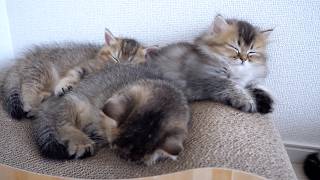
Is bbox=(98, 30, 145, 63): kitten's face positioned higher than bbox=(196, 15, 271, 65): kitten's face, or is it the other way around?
bbox=(196, 15, 271, 65): kitten's face

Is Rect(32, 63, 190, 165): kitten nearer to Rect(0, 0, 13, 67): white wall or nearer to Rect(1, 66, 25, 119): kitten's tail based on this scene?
Rect(1, 66, 25, 119): kitten's tail

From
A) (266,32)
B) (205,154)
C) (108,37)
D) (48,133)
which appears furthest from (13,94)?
(266,32)

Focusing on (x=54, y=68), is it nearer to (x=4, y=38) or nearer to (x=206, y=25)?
(x=4, y=38)

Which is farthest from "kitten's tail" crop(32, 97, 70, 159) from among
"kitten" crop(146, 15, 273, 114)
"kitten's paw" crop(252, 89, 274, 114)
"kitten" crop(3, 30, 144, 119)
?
"kitten's paw" crop(252, 89, 274, 114)

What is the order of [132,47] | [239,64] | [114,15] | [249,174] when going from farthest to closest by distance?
[114,15], [132,47], [239,64], [249,174]

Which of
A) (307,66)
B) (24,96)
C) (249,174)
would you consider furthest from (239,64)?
(24,96)

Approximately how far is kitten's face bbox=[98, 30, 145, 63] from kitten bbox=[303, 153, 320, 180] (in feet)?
3.21

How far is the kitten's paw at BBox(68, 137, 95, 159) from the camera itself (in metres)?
1.05

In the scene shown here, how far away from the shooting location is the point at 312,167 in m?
1.58

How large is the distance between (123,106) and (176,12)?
2.14 feet

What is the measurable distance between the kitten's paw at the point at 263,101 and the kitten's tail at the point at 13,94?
3.09 feet

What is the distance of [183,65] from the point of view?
1368 millimetres

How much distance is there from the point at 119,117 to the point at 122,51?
1.73 ft

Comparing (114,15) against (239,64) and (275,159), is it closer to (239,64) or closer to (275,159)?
(239,64)
